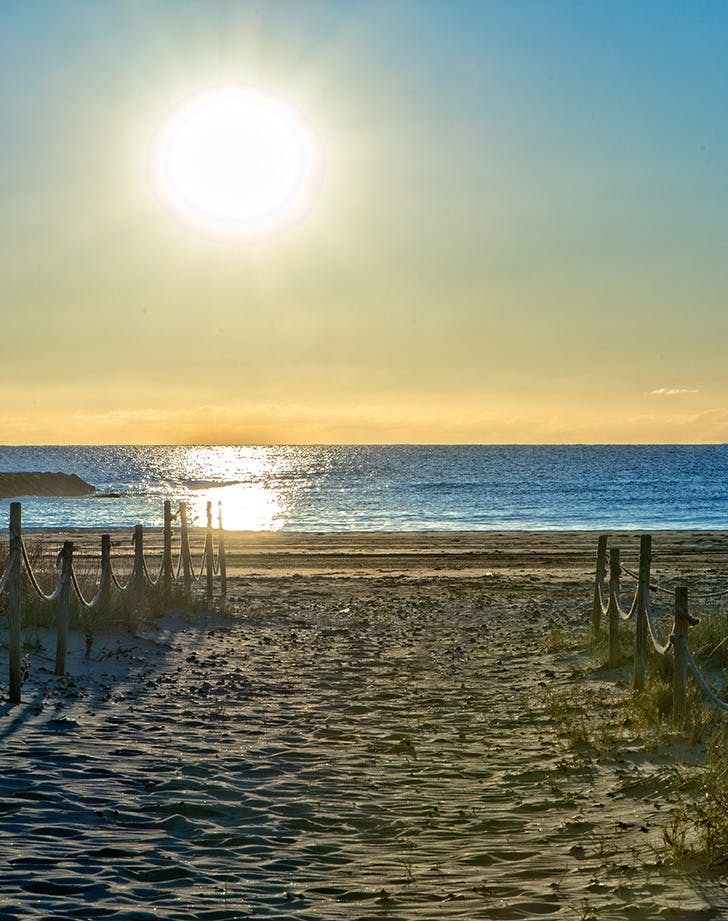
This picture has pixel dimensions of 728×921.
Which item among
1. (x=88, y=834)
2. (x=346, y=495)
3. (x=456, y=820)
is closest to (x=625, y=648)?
(x=456, y=820)

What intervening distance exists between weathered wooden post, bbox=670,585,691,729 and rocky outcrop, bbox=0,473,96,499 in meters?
74.2

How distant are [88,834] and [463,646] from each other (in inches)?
379

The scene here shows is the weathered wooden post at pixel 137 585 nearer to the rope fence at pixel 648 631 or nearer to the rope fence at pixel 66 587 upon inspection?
the rope fence at pixel 66 587

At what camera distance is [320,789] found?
780 centimetres

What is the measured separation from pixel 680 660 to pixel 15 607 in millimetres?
6626

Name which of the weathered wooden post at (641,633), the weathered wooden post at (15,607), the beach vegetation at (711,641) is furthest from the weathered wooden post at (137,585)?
the beach vegetation at (711,641)

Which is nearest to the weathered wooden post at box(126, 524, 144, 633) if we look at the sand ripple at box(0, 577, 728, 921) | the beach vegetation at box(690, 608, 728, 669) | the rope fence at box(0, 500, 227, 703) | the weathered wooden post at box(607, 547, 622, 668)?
the rope fence at box(0, 500, 227, 703)

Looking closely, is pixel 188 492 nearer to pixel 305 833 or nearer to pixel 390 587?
pixel 390 587

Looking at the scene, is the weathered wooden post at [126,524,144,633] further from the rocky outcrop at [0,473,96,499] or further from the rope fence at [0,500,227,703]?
the rocky outcrop at [0,473,96,499]

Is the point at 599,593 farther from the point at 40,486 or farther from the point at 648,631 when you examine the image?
the point at 40,486

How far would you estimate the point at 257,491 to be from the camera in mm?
94000

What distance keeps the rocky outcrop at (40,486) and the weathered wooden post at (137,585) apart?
213ft

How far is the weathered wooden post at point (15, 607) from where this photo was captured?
397 inches

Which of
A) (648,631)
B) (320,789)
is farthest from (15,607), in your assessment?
(648,631)
